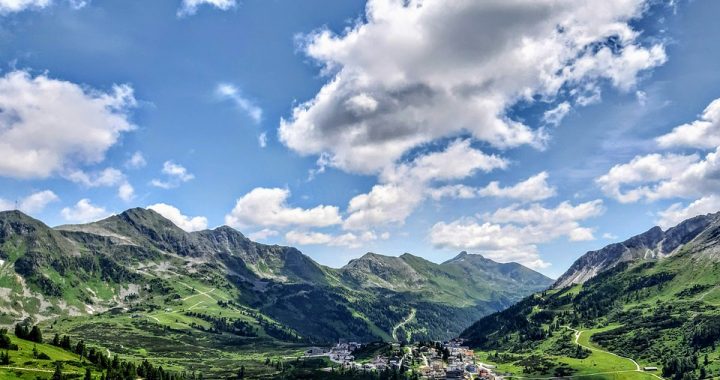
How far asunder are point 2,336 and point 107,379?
46523mm

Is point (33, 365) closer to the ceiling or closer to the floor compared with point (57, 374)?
closer to the ceiling

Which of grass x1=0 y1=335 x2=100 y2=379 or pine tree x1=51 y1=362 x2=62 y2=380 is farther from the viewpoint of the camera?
grass x1=0 y1=335 x2=100 y2=379

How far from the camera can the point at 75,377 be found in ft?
545

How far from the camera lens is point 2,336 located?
7185 inches

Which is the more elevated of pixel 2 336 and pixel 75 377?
pixel 2 336

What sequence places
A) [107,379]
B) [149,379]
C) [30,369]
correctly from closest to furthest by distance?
[30,369]
[107,379]
[149,379]

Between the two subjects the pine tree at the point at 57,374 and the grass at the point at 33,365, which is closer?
the pine tree at the point at 57,374

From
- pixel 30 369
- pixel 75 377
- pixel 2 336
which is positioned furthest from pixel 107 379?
pixel 2 336

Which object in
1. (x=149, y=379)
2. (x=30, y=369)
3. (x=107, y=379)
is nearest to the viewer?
(x=30, y=369)

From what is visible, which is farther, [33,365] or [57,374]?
[33,365]

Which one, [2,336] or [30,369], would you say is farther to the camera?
[2,336]

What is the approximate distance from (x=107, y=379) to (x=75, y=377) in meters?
10.7

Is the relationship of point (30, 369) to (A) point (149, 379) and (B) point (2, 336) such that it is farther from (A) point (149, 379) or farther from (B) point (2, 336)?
(A) point (149, 379)

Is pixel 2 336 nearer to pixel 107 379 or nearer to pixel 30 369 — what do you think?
pixel 30 369
